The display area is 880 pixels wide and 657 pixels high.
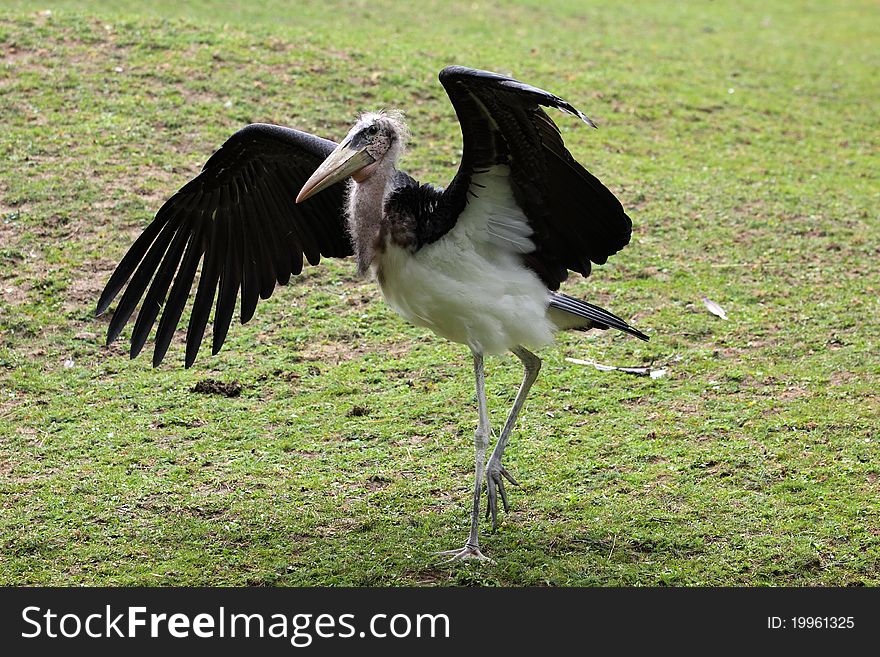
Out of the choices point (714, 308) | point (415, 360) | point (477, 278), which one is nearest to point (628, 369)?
point (714, 308)

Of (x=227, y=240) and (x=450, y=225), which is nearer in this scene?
(x=450, y=225)

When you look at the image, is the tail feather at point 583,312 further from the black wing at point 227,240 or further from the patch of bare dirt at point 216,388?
the patch of bare dirt at point 216,388

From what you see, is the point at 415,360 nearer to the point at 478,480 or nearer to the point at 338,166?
the point at 478,480

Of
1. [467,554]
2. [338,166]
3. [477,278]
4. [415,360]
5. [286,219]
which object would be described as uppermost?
[338,166]

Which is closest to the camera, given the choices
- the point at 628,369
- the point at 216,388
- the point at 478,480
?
the point at 478,480

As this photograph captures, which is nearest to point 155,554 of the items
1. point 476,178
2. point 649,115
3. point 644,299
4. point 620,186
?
point 476,178

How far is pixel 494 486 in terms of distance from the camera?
4953mm

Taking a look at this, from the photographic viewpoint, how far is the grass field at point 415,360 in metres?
4.86

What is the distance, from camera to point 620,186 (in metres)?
9.23

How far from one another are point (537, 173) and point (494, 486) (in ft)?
4.56

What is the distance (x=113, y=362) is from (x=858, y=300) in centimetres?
482

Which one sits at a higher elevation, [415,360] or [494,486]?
[415,360]

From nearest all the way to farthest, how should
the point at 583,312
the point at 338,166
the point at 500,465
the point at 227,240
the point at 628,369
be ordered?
the point at 338,166, the point at 500,465, the point at 583,312, the point at 227,240, the point at 628,369

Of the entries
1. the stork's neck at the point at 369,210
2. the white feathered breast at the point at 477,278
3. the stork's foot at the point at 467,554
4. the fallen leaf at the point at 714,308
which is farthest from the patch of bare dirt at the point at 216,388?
the fallen leaf at the point at 714,308
